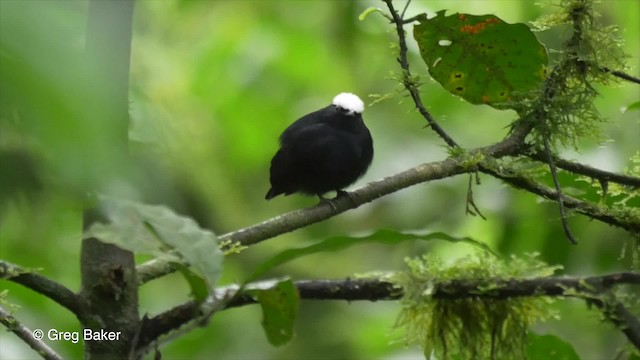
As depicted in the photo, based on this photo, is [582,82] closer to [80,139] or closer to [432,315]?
[432,315]

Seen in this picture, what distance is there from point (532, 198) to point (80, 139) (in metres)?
2.71

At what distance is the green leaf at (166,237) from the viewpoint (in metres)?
0.76

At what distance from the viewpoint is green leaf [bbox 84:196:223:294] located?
756 mm

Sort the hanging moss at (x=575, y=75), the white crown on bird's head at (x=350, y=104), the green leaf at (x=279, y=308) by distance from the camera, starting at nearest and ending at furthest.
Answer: the green leaf at (x=279, y=308), the hanging moss at (x=575, y=75), the white crown on bird's head at (x=350, y=104)

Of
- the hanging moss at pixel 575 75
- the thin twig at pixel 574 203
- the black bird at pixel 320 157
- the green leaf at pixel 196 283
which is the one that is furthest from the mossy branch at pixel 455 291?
the black bird at pixel 320 157

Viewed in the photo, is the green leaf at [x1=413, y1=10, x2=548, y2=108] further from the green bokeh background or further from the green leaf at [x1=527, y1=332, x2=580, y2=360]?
the green bokeh background

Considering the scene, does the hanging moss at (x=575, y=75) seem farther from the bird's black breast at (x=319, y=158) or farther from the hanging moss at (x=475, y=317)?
the bird's black breast at (x=319, y=158)

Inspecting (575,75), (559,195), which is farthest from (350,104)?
(559,195)

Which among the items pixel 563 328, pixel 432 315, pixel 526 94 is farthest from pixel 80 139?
pixel 563 328

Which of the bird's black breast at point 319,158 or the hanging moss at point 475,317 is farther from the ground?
the bird's black breast at point 319,158

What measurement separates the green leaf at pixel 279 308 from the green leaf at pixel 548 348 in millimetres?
564

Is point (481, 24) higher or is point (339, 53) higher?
point (339, 53)

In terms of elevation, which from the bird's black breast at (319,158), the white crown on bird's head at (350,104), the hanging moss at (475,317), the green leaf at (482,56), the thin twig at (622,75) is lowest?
the hanging moss at (475,317)

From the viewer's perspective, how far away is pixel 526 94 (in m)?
1.58
